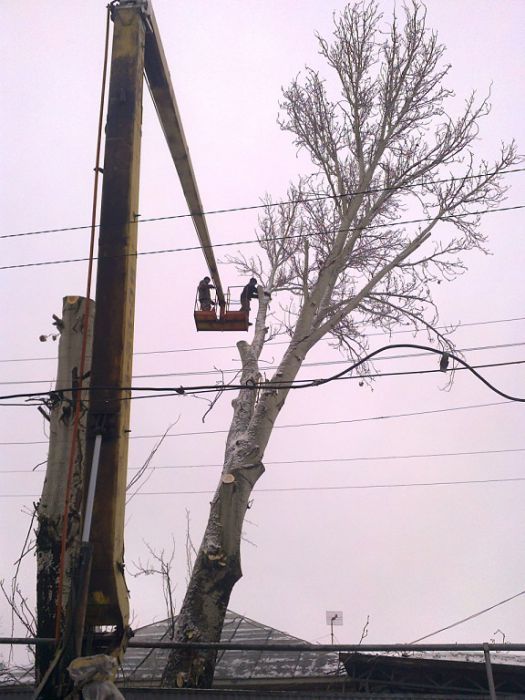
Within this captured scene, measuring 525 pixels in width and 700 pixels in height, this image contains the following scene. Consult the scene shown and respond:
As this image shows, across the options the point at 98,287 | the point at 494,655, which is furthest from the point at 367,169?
the point at 494,655

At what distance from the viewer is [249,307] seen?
11.4 metres

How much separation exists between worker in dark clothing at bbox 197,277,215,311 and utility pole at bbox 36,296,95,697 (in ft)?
18.6

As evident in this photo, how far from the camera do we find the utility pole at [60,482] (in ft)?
15.7

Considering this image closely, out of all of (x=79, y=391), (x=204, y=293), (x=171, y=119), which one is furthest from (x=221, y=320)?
(x=79, y=391)

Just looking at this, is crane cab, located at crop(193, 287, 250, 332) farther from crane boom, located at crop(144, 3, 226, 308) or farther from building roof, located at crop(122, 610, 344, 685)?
building roof, located at crop(122, 610, 344, 685)

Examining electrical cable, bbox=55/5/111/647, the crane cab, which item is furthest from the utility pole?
the crane cab

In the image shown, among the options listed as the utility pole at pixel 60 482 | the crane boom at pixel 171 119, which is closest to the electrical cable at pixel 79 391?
the utility pole at pixel 60 482

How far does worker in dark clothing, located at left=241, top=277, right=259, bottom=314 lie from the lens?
1133 cm

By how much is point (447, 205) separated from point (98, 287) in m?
7.25

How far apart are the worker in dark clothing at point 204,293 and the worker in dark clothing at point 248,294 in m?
0.55

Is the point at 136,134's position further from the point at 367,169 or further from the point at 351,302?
the point at 367,169

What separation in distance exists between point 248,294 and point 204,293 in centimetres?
78

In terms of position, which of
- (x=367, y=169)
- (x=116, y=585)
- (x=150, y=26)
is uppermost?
(x=367, y=169)

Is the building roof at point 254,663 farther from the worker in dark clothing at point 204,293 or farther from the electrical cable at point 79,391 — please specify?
the electrical cable at point 79,391
